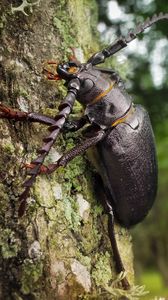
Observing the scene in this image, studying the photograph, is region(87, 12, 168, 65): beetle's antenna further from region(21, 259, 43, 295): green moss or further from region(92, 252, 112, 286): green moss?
region(21, 259, 43, 295): green moss

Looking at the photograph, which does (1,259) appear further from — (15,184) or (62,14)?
(62,14)

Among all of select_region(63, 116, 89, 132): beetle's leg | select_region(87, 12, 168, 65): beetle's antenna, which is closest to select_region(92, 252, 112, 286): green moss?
select_region(63, 116, 89, 132): beetle's leg

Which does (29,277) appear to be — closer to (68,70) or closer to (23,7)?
(68,70)

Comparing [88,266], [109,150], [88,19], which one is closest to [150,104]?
[88,19]

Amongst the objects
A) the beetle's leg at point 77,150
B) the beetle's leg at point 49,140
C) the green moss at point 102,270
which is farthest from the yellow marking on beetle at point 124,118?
the green moss at point 102,270

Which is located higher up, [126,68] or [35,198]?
[126,68]

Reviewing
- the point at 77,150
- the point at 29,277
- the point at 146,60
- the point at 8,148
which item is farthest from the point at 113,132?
the point at 146,60
